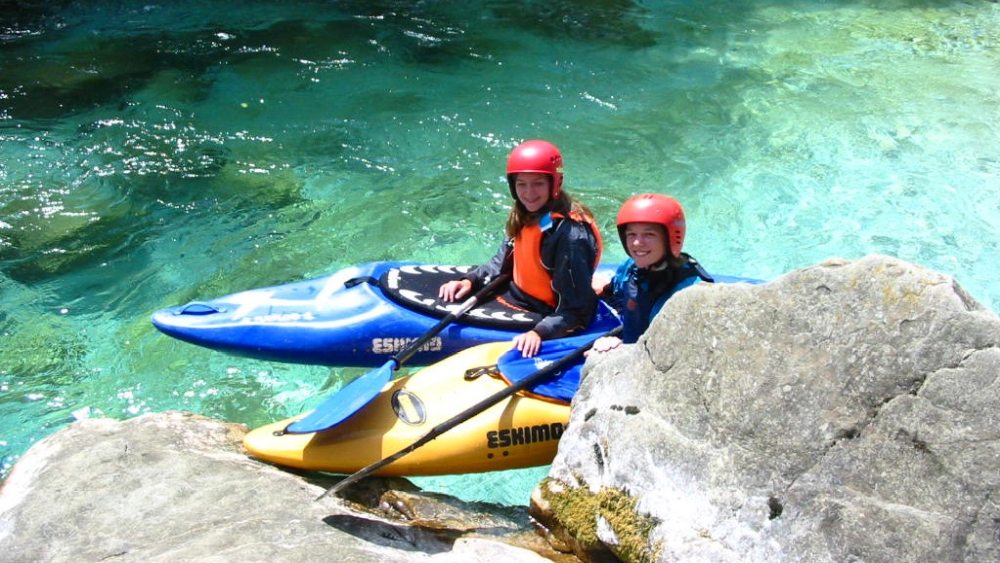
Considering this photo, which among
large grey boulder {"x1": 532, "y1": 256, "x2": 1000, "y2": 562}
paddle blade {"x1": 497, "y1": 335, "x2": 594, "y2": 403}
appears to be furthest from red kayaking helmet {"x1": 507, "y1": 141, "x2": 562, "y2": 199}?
large grey boulder {"x1": 532, "y1": 256, "x2": 1000, "y2": 562}

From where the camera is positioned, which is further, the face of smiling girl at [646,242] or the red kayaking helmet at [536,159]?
the red kayaking helmet at [536,159]

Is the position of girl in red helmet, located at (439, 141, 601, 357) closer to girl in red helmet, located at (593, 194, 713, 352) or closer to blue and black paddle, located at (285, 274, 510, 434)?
girl in red helmet, located at (593, 194, 713, 352)

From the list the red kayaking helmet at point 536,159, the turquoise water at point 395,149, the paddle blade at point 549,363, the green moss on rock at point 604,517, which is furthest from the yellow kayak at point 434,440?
the red kayaking helmet at point 536,159

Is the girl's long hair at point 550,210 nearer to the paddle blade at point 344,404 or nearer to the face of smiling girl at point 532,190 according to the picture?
the face of smiling girl at point 532,190

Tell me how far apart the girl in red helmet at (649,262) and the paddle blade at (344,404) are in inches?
38.2

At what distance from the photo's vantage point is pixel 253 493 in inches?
127

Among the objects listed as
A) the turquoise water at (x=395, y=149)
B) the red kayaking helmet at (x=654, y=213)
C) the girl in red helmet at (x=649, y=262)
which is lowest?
the turquoise water at (x=395, y=149)

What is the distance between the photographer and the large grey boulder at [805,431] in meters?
2.32

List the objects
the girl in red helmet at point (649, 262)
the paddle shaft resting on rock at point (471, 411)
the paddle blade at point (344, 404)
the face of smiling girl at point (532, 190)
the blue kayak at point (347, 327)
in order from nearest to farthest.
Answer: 1. the paddle shaft resting on rock at point (471, 411)
2. the girl in red helmet at point (649, 262)
3. the paddle blade at point (344, 404)
4. the face of smiling girl at point (532, 190)
5. the blue kayak at point (347, 327)

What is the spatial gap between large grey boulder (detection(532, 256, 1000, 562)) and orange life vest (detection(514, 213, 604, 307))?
1305 millimetres

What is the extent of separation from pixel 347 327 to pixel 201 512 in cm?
171

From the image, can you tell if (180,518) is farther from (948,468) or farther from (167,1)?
(167,1)

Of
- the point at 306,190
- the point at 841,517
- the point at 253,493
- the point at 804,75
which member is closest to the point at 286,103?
the point at 306,190

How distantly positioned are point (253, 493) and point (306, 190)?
4511 millimetres
